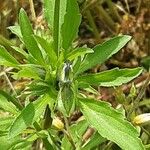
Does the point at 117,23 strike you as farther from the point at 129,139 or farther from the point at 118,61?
the point at 129,139

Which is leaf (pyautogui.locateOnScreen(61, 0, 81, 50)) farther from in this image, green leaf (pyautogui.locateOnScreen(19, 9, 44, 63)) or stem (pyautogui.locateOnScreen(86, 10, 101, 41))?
stem (pyautogui.locateOnScreen(86, 10, 101, 41))

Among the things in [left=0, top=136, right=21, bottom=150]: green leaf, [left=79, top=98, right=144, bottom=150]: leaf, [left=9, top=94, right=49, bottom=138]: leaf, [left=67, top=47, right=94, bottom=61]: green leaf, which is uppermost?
[left=67, top=47, right=94, bottom=61]: green leaf

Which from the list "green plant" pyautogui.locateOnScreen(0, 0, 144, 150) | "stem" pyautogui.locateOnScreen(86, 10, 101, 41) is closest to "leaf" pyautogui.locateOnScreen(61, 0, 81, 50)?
"green plant" pyautogui.locateOnScreen(0, 0, 144, 150)

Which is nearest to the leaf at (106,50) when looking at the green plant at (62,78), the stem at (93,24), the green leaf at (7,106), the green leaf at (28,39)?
the green plant at (62,78)

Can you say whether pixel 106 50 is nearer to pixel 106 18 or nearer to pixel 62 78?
pixel 62 78

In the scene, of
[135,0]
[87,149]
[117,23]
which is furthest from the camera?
[135,0]

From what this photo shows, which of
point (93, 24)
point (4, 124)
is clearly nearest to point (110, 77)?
point (4, 124)

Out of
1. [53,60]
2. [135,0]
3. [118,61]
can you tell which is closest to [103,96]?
[118,61]
